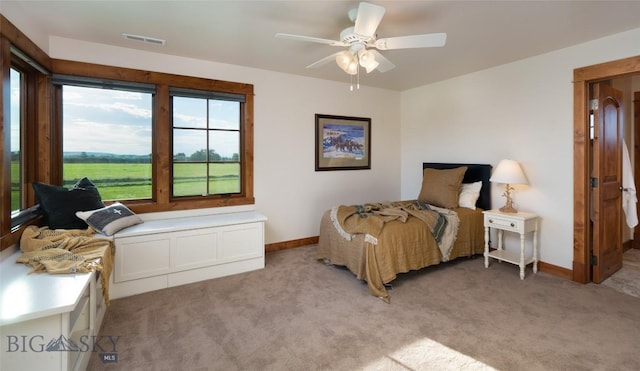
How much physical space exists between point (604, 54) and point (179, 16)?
A: 4003 millimetres

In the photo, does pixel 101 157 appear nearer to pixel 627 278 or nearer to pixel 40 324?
pixel 40 324

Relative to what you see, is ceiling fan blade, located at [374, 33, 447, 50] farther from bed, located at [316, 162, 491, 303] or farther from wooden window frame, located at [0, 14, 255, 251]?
wooden window frame, located at [0, 14, 255, 251]

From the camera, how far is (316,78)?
174 inches

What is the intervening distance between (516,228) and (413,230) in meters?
1.18

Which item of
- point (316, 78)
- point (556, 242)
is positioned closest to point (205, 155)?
point (316, 78)

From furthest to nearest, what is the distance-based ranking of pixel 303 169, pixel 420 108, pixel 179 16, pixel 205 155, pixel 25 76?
pixel 420 108, pixel 303 169, pixel 205 155, pixel 25 76, pixel 179 16

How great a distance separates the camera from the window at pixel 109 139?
3105 millimetres

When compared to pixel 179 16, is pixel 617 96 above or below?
below

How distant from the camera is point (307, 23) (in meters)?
2.61

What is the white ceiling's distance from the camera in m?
2.33

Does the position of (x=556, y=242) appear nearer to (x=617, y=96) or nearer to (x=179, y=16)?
(x=617, y=96)

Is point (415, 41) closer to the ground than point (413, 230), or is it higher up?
higher up

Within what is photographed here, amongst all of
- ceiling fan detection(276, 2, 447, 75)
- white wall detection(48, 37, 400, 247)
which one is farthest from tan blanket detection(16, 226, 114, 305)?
ceiling fan detection(276, 2, 447, 75)

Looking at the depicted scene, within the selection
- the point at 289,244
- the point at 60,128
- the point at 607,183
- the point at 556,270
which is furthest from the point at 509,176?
the point at 60,128
